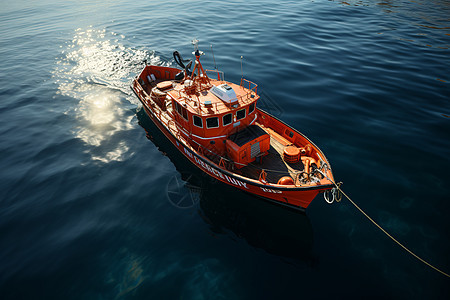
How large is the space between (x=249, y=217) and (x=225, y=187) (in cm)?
268

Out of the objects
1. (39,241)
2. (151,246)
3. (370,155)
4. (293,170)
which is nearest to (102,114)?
(39,241)

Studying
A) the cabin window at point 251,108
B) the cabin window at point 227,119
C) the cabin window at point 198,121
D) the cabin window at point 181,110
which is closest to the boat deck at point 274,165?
the cabin window at point 181,110

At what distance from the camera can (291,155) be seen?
44.2ft

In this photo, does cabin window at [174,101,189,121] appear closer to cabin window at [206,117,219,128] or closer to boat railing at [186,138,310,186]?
boat railing at [186,138,310,186]

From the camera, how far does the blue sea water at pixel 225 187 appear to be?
34.3 ft

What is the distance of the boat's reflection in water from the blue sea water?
83 millimetres

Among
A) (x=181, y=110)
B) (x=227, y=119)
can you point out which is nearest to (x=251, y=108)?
(x=227, y=119)

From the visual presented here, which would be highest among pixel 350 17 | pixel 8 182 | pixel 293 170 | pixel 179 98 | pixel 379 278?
pixel 350 17

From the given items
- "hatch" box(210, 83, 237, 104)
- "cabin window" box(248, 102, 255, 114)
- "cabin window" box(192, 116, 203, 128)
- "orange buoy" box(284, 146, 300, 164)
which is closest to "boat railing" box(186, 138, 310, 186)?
"orange buoy" box(284, 146, 300, 164)

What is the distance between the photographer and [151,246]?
11719 mm

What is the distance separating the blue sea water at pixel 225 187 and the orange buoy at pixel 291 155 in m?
2.95

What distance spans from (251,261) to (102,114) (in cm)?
1891

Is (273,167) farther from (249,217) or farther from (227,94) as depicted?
(227,94)

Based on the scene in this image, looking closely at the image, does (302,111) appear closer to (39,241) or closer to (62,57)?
(39,241)
